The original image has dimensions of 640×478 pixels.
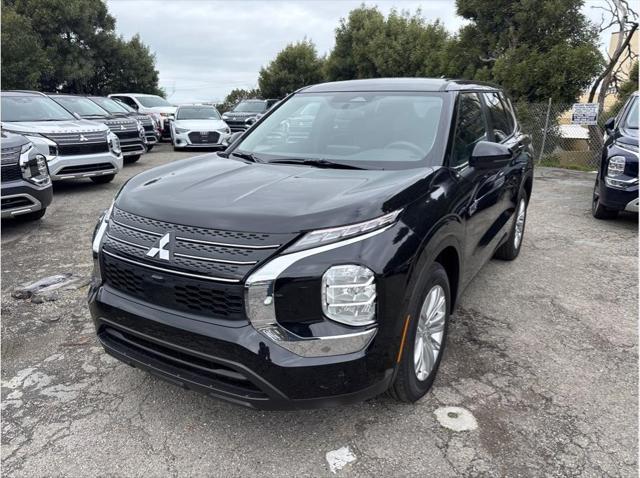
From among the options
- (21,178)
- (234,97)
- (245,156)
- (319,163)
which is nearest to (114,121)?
(21,178)

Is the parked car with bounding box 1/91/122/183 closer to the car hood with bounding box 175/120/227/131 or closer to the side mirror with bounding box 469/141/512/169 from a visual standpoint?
the car hood with bounding box 175/120/227/131

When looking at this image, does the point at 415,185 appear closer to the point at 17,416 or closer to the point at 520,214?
the point at 17,416

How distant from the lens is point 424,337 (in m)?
2.61

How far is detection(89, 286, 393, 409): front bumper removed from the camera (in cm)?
208

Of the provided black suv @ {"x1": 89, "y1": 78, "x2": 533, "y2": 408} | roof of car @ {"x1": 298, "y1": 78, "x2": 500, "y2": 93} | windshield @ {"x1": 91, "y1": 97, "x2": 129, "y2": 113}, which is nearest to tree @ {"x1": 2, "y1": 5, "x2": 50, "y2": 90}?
windshield @ {"x1": 91, "y1": 97, "x2": 129, "y2": 113}

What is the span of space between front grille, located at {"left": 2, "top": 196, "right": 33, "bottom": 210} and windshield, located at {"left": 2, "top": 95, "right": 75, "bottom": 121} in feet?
11.2

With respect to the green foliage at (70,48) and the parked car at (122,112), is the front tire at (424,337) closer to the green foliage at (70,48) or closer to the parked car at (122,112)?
the parked car at (122,112)

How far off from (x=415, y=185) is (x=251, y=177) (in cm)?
92

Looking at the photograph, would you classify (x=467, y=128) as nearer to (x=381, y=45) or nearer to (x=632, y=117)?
(x=632, y=117)

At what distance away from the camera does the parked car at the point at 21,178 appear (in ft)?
18.4

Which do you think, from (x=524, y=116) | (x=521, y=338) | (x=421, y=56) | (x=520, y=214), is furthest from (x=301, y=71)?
(x=521, y=338)

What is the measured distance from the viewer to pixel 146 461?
7.54ft

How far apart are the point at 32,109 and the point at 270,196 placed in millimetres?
8225

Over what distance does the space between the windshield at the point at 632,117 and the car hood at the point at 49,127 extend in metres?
8.38
